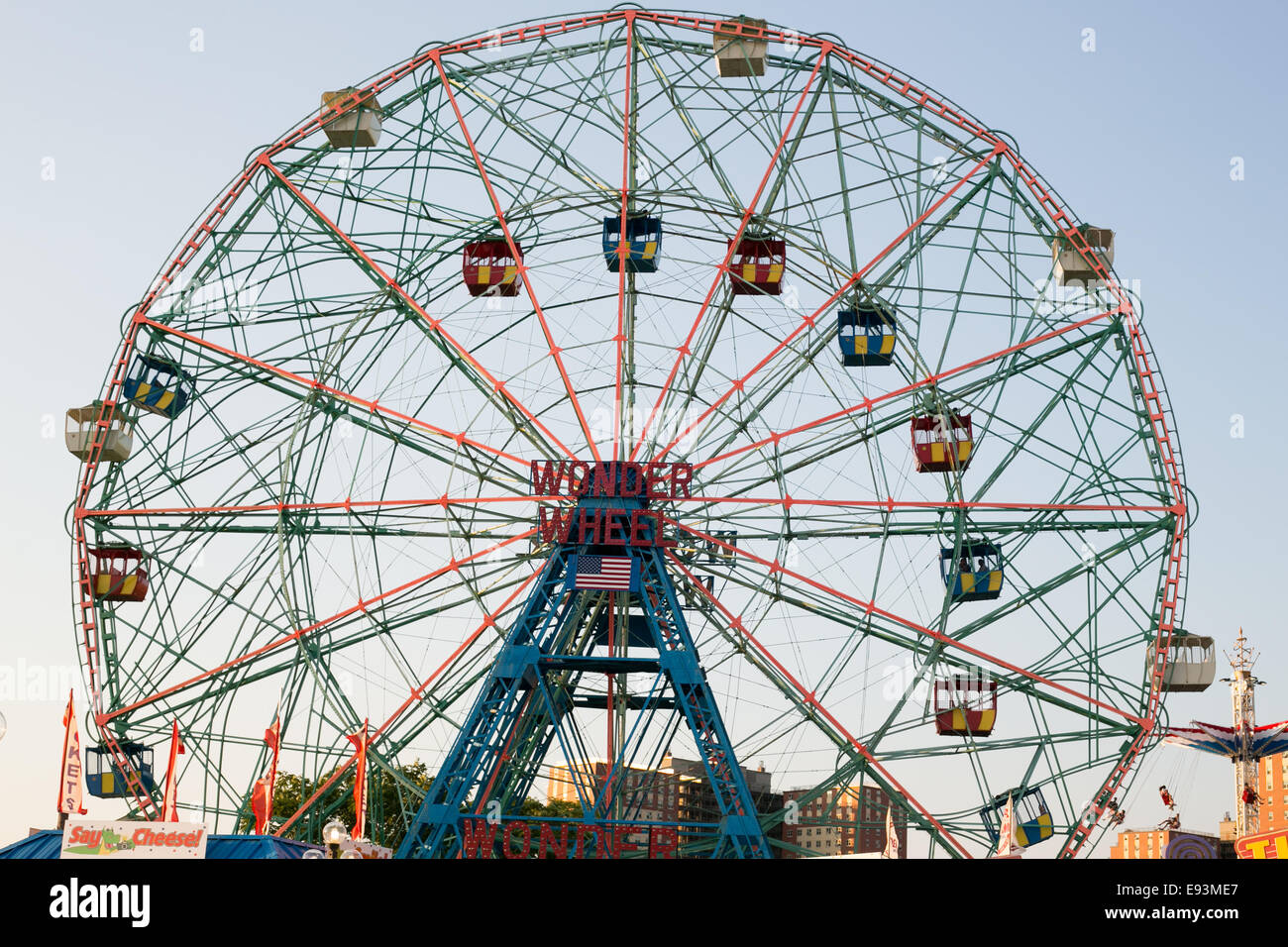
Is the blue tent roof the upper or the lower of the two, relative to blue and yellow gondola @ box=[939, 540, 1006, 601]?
lower

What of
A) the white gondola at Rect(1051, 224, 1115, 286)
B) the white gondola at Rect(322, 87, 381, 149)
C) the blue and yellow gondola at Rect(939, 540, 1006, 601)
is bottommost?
the blue and yellow gondola at Rect(939, 540, 1006, 601)

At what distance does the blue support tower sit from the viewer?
34844 mm

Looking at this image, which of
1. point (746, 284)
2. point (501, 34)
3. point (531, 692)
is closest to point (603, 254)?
point (746, 284)

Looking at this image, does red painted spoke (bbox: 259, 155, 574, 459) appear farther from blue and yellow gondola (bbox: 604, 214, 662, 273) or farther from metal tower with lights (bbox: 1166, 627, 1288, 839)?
metal tower with lights (bbox: 1166, 627, 1288, 839)

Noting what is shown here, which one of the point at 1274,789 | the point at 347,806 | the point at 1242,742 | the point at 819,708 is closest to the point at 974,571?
the point at 819,708

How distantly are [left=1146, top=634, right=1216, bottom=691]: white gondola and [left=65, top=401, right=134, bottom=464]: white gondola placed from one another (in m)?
24.5

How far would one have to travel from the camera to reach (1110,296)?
39719 millimetres

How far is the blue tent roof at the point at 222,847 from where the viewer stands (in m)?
32.0

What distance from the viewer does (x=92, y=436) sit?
40.7 metres

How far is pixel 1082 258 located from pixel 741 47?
372 inches

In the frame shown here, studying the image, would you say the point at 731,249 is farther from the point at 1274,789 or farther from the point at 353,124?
the point at 1274,789

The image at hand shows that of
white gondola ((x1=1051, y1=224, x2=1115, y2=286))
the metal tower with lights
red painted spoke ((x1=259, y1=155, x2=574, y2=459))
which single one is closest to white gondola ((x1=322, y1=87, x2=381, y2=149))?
red painted spoke ((x1=259, y1=155, x2=574, y2=459))

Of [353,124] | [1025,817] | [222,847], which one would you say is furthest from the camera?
[353,124]
